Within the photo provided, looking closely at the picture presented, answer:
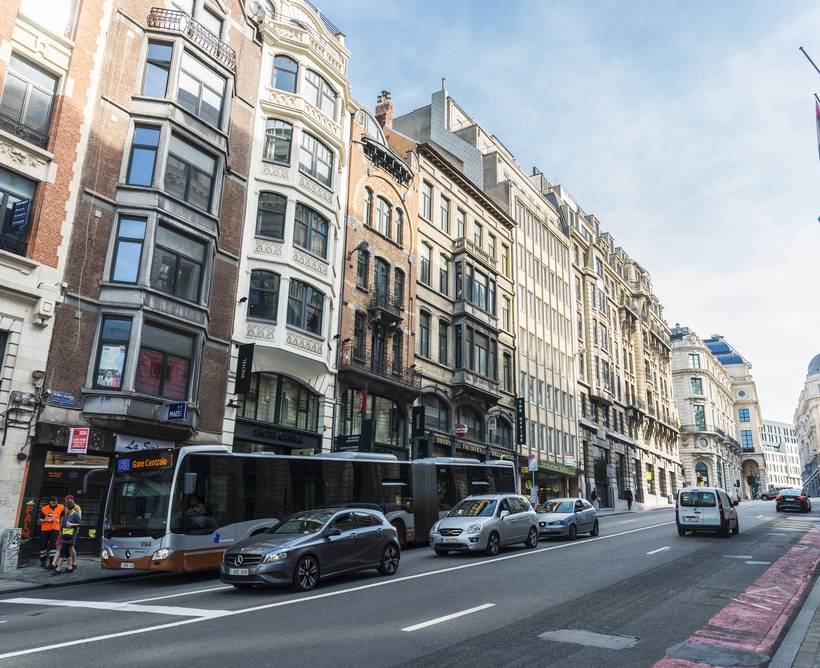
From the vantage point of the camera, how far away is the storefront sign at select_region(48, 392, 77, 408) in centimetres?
1869

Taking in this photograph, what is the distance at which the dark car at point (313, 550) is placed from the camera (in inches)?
460

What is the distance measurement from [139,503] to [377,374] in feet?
53.6

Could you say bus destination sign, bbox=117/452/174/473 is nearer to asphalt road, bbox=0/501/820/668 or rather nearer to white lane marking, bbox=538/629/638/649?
asphalt road, bbox=0/501/820/668

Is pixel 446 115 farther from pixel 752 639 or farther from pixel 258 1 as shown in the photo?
pixel 752 639

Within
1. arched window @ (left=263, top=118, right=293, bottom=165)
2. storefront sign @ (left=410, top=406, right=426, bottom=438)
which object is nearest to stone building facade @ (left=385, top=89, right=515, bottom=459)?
storefront sign @ (left=410, top=406, right=426, bottom=438)

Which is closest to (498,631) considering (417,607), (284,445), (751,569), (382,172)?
(417,607)

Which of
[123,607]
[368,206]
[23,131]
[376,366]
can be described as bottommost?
[123,607]

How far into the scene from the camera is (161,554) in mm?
14102

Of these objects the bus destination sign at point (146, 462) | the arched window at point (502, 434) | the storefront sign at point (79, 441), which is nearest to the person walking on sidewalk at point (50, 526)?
the storefront sign at point (79, 441)

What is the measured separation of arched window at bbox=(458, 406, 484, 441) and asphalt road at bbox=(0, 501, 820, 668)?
21.1 m

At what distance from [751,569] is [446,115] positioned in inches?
1571

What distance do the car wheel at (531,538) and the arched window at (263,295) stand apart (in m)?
12.4

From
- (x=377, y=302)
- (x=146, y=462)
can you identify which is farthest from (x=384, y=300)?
(x=146, y=462)

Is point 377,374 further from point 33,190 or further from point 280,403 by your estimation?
point 33,190
